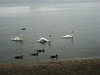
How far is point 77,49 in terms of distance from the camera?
24.5 metres

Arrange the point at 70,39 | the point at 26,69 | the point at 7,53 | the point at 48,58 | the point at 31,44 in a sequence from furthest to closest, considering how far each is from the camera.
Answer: the point at 70,39
the point at 31,44
the point at 7,53
the point at 48,58
the point at 26,69

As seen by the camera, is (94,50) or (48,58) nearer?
(48,58)

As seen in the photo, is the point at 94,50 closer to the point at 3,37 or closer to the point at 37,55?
the point at 37,55

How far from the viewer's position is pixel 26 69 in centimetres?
1529

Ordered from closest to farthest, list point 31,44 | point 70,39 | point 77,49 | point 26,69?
point 26,69
point 77,49
point 31,44
point 70,39

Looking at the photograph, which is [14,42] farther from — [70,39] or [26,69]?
[26,69]

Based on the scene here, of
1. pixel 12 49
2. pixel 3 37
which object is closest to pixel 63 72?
pixel 12 49

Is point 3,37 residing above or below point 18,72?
above

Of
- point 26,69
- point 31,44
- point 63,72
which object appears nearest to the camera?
point 63,72

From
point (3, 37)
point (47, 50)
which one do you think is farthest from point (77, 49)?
point (3, 37)

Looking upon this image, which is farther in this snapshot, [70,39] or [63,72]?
[70,39]

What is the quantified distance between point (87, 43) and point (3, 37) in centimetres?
1438

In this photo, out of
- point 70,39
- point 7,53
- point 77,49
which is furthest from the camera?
point 70,39

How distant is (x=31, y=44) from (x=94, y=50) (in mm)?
9149
